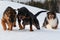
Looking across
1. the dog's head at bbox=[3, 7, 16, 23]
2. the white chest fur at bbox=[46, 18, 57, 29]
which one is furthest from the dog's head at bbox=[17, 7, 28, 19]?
the white chest fur at bbox=[46, 18, 57, 29]

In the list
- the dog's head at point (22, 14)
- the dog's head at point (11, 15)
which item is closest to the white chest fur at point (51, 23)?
the dog's head at point (22, 14)

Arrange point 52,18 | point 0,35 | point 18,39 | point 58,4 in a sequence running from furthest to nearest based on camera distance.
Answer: point 58,4 → point 52,18 → point 0,35 → point 18,39

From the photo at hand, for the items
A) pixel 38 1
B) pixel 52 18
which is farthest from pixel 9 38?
pixel 38 1

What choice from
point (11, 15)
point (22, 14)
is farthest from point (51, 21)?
point (11, 15)

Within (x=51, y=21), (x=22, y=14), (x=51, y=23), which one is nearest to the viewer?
(x=22, y=14)

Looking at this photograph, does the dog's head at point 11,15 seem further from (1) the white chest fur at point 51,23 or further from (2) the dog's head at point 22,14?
(1) the white chest fur at point 51,23

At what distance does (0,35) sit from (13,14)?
0.55m

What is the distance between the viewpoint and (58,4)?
2178 cm

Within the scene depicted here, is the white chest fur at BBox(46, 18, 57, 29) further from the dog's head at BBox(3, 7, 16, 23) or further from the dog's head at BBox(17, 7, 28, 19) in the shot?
the dog's head at BBox(3, 7, 16, 23)

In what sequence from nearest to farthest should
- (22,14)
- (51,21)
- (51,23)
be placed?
1. (22,14)
2. (51,21)
3. (51,23)

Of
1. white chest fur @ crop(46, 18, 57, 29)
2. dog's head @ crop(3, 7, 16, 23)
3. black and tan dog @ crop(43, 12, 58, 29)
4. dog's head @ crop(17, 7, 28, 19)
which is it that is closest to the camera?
dog's head @ crop(3, 7, 16, 23)

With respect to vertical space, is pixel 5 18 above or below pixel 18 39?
above

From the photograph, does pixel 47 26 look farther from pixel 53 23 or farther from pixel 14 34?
pixel 14 34

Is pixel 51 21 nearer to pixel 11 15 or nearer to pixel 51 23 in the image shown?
pixel 51 23
